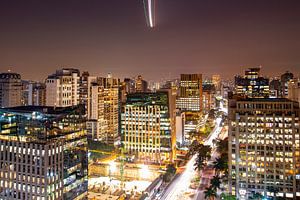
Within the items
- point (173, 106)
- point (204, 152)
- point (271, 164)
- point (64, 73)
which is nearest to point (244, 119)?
point (271, 164)

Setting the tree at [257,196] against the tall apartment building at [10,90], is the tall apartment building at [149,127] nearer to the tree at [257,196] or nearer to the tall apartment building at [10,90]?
the tree at [257,196]

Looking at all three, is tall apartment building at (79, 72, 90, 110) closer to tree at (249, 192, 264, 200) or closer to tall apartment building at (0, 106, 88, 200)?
tall apartment building at (0, 106, 88, 200)

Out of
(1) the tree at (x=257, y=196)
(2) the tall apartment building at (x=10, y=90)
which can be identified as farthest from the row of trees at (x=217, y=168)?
(2) the tall apartment building at (x=10, y=90)

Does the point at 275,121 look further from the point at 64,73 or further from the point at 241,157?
the point at 64,73

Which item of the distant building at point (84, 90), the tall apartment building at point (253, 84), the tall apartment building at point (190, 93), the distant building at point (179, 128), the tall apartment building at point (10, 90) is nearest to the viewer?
the distant building at point (179, 128)

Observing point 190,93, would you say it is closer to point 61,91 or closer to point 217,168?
point 61,91

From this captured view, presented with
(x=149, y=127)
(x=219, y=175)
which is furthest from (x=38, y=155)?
(x=149, y=127)
